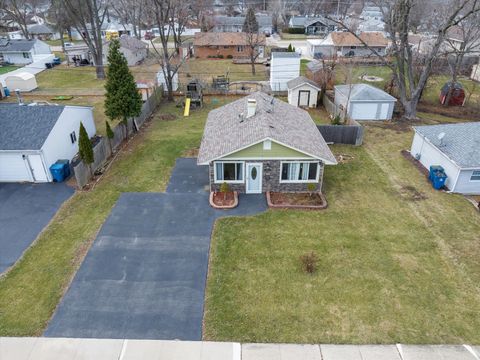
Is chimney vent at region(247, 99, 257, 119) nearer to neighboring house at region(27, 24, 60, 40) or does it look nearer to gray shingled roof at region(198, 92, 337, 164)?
gray shingled roof at region(198, 92, 337, 164)

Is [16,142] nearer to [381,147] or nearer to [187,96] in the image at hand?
[187,96]

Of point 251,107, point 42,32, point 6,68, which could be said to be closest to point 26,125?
point 251,107

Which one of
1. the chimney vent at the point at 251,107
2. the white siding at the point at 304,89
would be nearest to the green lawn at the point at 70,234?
the chimney vent at the point at 251,107

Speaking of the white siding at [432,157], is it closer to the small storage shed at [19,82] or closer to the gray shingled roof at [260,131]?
the gray shingled roof at [260,131]

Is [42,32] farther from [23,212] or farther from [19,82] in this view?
[23,212]

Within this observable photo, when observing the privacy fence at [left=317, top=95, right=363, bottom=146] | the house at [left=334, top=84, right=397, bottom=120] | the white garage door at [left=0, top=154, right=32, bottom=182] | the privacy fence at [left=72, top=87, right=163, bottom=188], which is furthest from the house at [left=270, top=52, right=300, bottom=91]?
the white garage door at [left=0, top=154, right=32, bottom=182]

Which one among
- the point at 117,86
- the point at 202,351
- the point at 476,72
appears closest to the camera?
the point at 202,351

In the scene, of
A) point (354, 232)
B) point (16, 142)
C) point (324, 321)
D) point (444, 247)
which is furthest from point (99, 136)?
point (444, 247)
